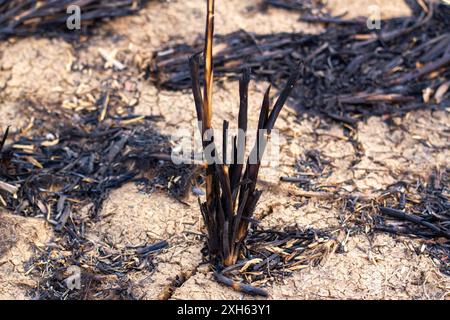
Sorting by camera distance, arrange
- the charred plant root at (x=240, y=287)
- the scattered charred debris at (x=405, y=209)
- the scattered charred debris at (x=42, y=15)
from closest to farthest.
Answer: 1. the charred plant root at (x=240, y=287)
2. the scattered charred debris at (x=405, y=209)
3. the scattered charred debris at (x=42, y=15)

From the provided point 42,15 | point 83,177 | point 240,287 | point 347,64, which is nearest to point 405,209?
point 240,287

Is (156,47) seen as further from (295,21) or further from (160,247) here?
(160,247)

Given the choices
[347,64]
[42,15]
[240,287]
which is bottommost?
[240,287]

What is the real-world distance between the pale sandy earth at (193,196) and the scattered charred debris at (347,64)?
112mm

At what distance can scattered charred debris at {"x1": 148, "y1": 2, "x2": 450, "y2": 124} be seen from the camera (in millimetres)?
4770

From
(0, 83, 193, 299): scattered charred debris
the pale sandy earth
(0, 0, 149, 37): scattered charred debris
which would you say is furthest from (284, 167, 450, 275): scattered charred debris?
(0, 0, 149, 37): scattered charred debris

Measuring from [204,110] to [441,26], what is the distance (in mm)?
2798

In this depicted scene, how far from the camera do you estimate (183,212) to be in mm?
3975

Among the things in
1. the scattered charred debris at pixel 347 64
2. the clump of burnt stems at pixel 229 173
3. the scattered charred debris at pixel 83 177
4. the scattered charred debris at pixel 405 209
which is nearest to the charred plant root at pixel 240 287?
the clump of burnt stems at pixel 229 173

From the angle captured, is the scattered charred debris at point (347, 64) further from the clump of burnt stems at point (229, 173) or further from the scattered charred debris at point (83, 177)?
the clump of burnt stems at point (229, 173)

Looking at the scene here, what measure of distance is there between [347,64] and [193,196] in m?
1.67

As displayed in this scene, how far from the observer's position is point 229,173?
349 cm

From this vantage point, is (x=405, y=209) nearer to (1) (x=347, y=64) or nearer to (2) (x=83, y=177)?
(1) (x=347, y=64)

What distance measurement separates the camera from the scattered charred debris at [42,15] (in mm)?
5098
